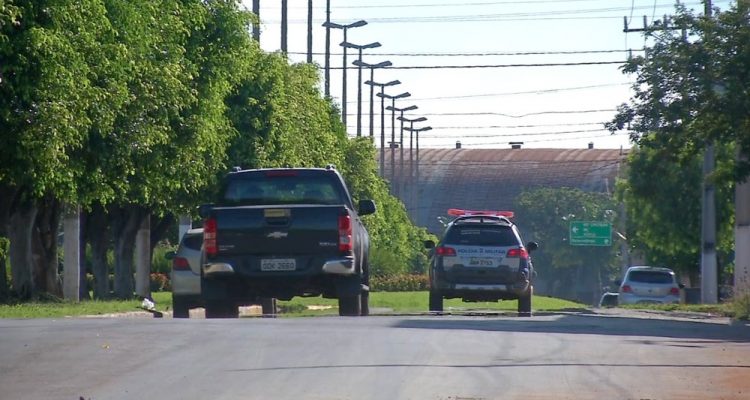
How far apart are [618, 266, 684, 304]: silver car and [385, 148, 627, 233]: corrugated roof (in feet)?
218

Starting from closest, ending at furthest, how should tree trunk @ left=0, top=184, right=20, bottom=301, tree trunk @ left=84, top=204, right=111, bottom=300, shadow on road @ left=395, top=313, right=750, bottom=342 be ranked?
1. shadow on road @ left=395, top=313, right=750, bottom=342
2. tree trunk @ left=0, top=184, right=20, bottom=301
3. tree trunk @ left=84, top=204, right=111, bottom=300

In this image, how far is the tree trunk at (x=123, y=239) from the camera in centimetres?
4016

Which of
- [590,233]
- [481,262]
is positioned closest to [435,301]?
[481,262]

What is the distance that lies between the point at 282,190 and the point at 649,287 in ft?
70.6

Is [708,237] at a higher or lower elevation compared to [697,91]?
lower

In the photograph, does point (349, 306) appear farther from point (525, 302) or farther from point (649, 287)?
point (649, 287)

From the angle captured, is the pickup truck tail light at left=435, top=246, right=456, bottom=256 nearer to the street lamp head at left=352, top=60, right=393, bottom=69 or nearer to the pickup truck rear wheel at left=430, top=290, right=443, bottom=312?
the pickup truck rear wheel at left=430, top=290, right=443, bottom=312

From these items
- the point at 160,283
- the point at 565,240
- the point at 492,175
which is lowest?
the point at 565,240

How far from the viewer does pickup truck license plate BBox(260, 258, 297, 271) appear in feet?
66.8

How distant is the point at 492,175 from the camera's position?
370 feet

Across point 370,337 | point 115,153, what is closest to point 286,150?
point 115,153

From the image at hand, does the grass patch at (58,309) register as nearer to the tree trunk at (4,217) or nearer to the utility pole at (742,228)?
the tree trunk at (4,217)

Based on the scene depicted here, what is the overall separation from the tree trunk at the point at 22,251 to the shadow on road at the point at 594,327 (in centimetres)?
1384

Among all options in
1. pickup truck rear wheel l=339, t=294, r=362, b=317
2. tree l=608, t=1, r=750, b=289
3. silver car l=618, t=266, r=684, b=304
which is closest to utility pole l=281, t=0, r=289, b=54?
silver car l=618, t=266, r=684, b=304
